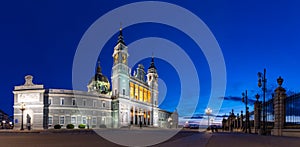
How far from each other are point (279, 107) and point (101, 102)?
225 ft

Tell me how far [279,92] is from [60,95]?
5905cm

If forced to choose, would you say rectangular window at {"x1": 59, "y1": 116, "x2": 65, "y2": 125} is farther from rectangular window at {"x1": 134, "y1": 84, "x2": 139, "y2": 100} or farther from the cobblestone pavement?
the cobblestone pavement

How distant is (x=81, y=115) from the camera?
8212 centimetres

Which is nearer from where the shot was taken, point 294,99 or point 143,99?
point 294,99

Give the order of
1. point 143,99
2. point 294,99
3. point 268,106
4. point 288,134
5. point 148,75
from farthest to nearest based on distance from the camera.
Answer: point 148,75 < point 143,99 < point 268,106 < point 288,134 < point 294,99

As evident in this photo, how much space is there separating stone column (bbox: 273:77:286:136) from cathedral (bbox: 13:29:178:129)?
42.1 meters

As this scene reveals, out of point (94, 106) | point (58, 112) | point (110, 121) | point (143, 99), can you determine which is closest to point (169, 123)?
point (143, 99)

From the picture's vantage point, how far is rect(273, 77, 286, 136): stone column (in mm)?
26859

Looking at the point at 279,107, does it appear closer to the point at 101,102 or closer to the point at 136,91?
the point at 101,102

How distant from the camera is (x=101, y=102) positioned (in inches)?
3597

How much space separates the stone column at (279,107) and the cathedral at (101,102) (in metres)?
42.1

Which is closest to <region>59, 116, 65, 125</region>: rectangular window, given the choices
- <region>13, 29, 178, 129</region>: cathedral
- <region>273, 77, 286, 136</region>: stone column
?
<region>13, 29, 178, 129</region>: cathedral

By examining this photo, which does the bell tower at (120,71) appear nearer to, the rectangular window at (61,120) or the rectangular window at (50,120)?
the rectangular window at (61,120)

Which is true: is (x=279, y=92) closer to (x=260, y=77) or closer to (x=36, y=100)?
(x=260, y=77)
